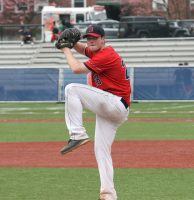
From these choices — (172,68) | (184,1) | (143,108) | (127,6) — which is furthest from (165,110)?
(127,6)

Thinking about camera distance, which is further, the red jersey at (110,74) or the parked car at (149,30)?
the parked car at (149,30)

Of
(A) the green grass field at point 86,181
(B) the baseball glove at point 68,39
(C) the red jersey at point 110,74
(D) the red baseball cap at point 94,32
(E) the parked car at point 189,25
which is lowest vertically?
(E) the parked car at point 189,25

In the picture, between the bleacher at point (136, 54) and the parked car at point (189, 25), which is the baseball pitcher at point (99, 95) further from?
the parked car at point (189, 25)

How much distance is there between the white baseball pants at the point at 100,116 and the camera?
910cm

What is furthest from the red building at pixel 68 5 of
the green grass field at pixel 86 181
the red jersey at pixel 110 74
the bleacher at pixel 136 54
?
the red jersey at pixel 110 74

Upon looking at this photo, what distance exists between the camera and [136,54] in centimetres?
3856

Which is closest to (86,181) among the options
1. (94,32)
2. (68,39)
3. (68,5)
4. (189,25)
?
(68,39)

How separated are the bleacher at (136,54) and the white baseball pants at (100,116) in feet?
91.5

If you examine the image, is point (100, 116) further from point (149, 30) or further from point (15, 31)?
point (15, 31)

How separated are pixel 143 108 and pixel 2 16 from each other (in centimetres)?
3858

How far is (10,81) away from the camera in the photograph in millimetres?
29703

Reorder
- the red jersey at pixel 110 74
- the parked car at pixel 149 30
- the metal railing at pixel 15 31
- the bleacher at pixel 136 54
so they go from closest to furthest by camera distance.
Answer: the red jersey at pixel 110 74 < the bleacher at pixel 136 54 < the parked car at pixel 149 30 < the metal railing at pixel 15 31

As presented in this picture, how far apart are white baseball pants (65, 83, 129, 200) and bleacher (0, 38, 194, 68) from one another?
27875mm

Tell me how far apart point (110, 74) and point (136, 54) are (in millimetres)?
29306
